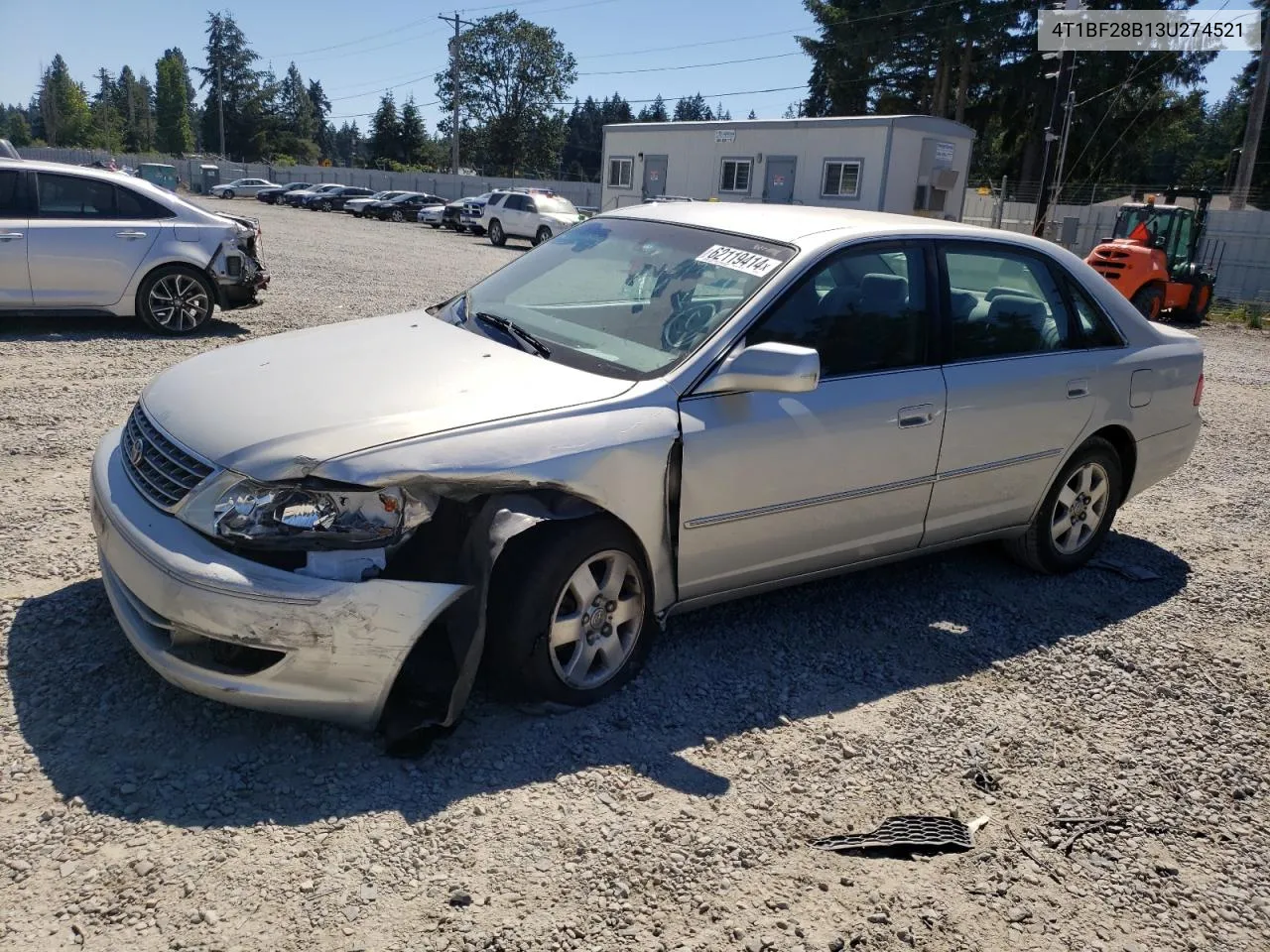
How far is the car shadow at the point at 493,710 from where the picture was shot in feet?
9.41

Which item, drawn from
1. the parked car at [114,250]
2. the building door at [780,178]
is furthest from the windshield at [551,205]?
the parked car at [114,250]

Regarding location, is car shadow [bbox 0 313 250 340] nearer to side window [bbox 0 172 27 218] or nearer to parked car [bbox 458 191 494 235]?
side window [bbox 0 172 27 218]

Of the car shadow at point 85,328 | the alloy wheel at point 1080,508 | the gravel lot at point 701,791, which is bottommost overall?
the gravel lot at point 701,791

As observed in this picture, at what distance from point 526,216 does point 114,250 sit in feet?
71.5

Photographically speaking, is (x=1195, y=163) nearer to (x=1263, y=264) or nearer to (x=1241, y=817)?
(x=1263, y=264)

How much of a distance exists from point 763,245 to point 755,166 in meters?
28.1

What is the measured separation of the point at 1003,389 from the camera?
14.3ft

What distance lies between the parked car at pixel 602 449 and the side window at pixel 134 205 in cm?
624

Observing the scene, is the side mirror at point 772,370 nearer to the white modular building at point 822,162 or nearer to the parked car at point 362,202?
the white modular building at point 822,162

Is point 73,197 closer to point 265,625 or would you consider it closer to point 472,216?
point 265,625

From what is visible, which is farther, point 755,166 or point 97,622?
point 755,166

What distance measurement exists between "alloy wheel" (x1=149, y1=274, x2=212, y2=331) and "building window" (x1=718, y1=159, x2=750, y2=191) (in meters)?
23.7

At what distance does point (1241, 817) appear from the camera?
3211mm

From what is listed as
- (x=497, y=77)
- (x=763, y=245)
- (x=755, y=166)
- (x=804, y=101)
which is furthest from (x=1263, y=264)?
(x=497, y=77)
